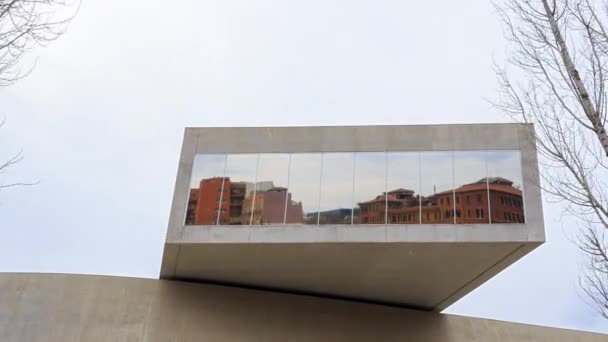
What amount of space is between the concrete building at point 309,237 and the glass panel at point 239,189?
3cm

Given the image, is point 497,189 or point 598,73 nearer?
point 598,73

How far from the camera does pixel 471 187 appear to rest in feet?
37.3

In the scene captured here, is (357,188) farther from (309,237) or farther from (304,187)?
(309,237)

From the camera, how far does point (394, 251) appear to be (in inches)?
446

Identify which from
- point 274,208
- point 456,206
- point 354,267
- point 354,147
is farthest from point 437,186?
point 274,208

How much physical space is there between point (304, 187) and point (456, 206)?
325 cm

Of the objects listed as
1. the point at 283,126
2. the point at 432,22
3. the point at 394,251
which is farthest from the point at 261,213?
the point at 432,22

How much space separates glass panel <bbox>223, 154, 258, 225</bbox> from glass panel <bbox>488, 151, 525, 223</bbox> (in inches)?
199

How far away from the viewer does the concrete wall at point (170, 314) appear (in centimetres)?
1259

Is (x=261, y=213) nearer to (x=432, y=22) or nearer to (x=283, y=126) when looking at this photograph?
(x=283, y=126)

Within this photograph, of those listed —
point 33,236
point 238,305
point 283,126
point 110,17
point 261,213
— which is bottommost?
point 238,305

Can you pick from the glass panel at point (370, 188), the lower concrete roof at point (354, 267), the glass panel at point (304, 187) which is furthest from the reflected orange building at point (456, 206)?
the glass panel at point (304, 187)

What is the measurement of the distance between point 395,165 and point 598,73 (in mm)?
5486

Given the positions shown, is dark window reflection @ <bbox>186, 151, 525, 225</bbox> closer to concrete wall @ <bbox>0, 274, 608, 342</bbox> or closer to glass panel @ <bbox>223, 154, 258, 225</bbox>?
glass panel @ <bbox>223, 154, 258, 225</bbox>
